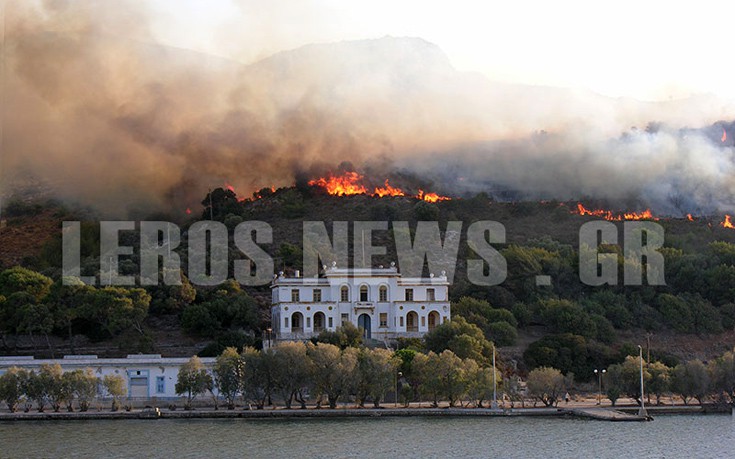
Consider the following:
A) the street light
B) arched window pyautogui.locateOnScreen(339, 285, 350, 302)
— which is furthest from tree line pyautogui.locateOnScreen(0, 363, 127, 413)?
the street light

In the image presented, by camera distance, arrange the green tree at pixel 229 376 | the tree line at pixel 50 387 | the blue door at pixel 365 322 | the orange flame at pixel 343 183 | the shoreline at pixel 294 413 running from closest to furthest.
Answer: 1. the shoreline at pixel 294 413
2. the tree line at pixel 50 387
3. the green tree at pixel 229 376
4. the blue door at pixel 365 322
5. the orange flame at pixel 343 183

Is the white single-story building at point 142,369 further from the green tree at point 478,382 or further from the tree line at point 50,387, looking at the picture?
the green tree at point 478,382

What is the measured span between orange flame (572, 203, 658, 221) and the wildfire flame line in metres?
14.1

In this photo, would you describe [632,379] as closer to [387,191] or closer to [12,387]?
[12,387]

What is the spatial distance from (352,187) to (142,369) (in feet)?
188

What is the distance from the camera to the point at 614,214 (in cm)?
12206

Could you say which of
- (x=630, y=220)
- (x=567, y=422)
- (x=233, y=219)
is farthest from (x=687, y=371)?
(x=233, y=219)

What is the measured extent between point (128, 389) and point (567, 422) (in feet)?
87.2

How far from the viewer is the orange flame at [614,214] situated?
11981cm

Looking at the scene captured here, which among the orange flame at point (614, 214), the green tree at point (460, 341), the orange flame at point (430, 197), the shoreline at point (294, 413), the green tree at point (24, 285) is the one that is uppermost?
the orange flame at point (430, 197)

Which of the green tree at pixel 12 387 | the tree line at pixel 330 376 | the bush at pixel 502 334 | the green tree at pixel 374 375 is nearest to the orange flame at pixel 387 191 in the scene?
the bush at pixel 502 334

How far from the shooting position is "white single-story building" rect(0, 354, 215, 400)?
73.3m

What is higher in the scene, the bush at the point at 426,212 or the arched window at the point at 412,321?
the bush at the point at 426,212

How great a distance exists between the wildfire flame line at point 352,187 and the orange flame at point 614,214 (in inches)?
556
